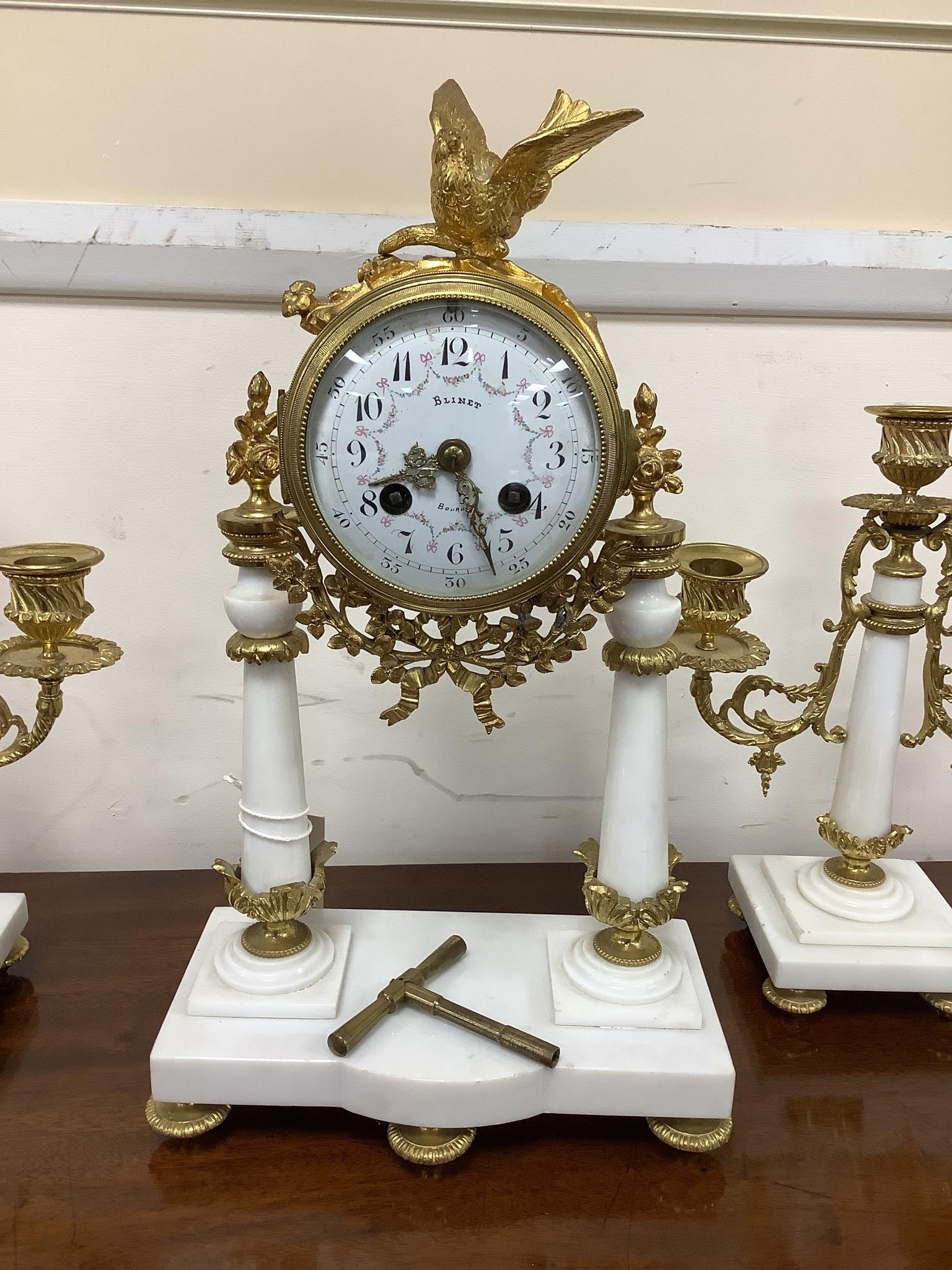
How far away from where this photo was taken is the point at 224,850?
3.62 ft

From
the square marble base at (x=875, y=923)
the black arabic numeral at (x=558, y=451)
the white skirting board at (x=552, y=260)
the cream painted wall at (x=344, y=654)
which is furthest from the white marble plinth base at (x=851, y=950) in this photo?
the white skirting board at (x=552, y=260)

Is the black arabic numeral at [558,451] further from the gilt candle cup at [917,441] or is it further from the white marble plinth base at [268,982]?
the white marble plinth base at [268,982]

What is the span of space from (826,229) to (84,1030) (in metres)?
1.01

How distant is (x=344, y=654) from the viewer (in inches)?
40.5

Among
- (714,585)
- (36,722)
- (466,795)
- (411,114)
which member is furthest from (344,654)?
(411,114)

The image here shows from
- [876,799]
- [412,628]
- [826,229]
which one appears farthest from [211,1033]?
[826,229]

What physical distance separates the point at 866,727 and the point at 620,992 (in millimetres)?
319

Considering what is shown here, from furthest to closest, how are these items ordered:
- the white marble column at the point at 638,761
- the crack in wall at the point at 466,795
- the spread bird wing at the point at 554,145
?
the crack in wall at the point at 466,795 → the white marble column at the point at 638,761 → the spread bird wing at the point at 554,145

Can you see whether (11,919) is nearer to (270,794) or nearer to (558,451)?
(270,794)

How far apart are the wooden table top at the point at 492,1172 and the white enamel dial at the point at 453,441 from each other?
43cm

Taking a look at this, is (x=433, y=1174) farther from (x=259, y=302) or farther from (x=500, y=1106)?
(x=259, y=302)

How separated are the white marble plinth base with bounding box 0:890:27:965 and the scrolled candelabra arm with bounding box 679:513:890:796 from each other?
0.64 meters

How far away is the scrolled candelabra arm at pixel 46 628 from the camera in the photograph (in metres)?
0.74

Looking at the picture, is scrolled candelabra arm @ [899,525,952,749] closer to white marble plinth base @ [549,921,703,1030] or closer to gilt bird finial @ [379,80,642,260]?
white marble plinth base @ [549,921,703,1030]
